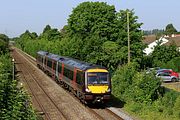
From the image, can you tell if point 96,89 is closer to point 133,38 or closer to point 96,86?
point 96,86

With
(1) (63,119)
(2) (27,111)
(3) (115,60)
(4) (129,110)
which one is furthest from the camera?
(3) (115,60)

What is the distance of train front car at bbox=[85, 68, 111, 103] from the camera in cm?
2414

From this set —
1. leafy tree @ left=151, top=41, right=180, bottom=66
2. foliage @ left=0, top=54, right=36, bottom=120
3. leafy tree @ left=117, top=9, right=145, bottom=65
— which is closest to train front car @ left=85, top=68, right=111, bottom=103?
foliage @ left=0, top=54, right=36, bottom=120

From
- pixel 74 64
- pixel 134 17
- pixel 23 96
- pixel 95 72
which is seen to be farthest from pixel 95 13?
pixel 23 96

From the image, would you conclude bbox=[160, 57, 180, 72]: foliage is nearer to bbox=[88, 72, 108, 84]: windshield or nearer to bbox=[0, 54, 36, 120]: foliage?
bbox=[88, 72, 108, 84]: windshield

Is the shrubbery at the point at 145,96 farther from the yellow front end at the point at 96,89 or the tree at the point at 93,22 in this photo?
the tree at the point at 93,22

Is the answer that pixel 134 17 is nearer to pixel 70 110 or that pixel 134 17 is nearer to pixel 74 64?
pixel 74 64

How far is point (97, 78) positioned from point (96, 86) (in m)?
0.54

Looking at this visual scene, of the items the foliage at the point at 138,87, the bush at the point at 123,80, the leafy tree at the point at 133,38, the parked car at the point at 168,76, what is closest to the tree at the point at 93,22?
the leafy tree at the point at 133,38

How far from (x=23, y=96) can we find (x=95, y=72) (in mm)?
13321

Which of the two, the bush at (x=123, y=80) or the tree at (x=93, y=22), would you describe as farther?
the tree at (x=93, y=22)

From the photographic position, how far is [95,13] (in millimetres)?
63906

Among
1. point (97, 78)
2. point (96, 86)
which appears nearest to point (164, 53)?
point (97, 78)

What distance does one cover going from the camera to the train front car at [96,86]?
24.1m
